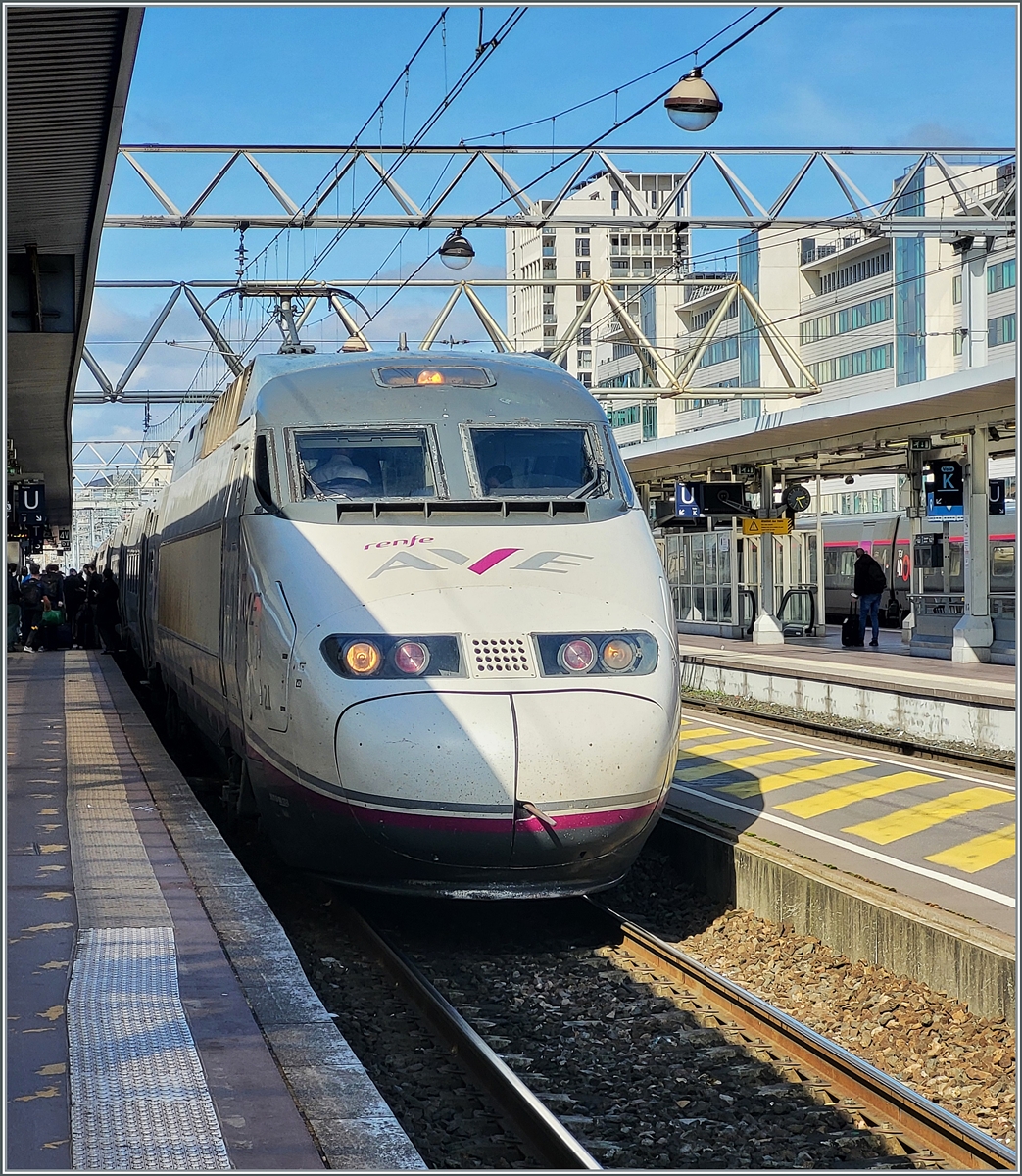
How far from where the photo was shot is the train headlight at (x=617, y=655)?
7.37 meters

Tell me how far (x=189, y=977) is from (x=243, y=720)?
2.93 meters

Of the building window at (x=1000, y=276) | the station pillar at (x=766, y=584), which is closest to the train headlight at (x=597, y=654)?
Answer: the station pillar at (x=766, y=584)

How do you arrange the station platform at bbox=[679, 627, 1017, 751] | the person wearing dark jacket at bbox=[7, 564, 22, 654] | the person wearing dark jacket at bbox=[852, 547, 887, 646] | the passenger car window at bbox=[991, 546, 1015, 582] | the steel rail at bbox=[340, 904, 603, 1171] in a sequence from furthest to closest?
the person wearing dark jacket at bbox=[7, 564, 22, 654] < the passenger car window at bbox=[991, 546, 1015, 582] < the person wearing dark jacket at bbox=[852, 547, 887, 646] < the station platform at bbox=[679, 627, 1017, 751] < the steel rail at bbox=[340, 904, 603, 1171]

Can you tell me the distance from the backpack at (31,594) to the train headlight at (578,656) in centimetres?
2632

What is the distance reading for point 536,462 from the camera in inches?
348

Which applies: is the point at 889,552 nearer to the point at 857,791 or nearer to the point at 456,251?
the point at 456,251

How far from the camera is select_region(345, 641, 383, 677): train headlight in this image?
7.14 m

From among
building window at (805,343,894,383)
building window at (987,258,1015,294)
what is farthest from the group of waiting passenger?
building window at (805,343,894,383)

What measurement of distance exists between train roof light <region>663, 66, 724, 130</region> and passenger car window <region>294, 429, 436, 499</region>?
18.0 ft

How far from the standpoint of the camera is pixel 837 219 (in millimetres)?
16734

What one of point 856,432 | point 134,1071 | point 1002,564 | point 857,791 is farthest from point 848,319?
point 134,1071

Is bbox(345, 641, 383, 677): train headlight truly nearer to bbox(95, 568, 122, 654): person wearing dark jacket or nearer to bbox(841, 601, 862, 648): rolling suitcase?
bbox(841, 601, 862, 648): rolling suitcase

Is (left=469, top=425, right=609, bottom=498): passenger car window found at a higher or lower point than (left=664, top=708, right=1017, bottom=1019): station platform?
higher

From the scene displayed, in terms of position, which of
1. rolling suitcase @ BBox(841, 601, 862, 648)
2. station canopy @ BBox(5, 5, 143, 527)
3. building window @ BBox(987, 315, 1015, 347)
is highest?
building window @ BBox(987, 315, 1015, 347)
